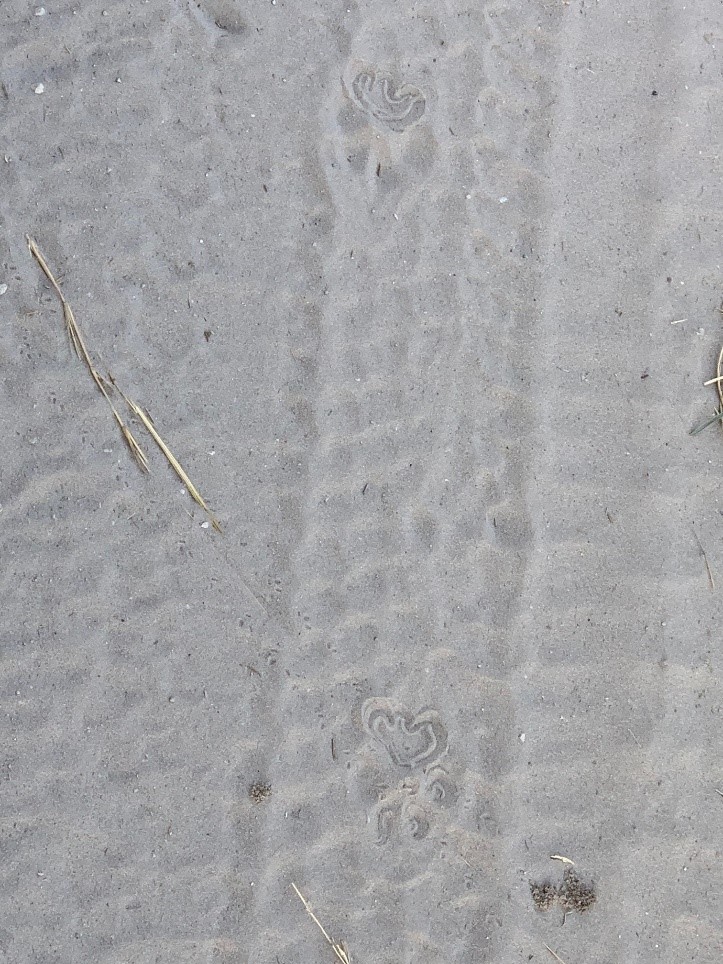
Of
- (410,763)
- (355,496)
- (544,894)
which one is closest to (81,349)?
(355,496)

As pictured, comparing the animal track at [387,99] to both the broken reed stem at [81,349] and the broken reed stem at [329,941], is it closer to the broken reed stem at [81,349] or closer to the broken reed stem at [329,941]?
the broken reed stem at [81,349]

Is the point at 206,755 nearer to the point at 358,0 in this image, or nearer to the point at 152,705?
the point at 152,705

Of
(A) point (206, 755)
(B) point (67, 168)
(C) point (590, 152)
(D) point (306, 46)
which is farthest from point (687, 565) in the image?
(B) point (67, 168)

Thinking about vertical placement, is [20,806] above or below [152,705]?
below

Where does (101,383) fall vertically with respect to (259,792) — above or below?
above

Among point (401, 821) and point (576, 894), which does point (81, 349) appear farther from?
point (576, 894)

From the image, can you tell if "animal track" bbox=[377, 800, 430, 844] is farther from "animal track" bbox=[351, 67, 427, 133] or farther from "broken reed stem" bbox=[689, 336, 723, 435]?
"animal track" bbox=[351, 67, 427, 133]

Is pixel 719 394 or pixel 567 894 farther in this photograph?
pixel 719 394
